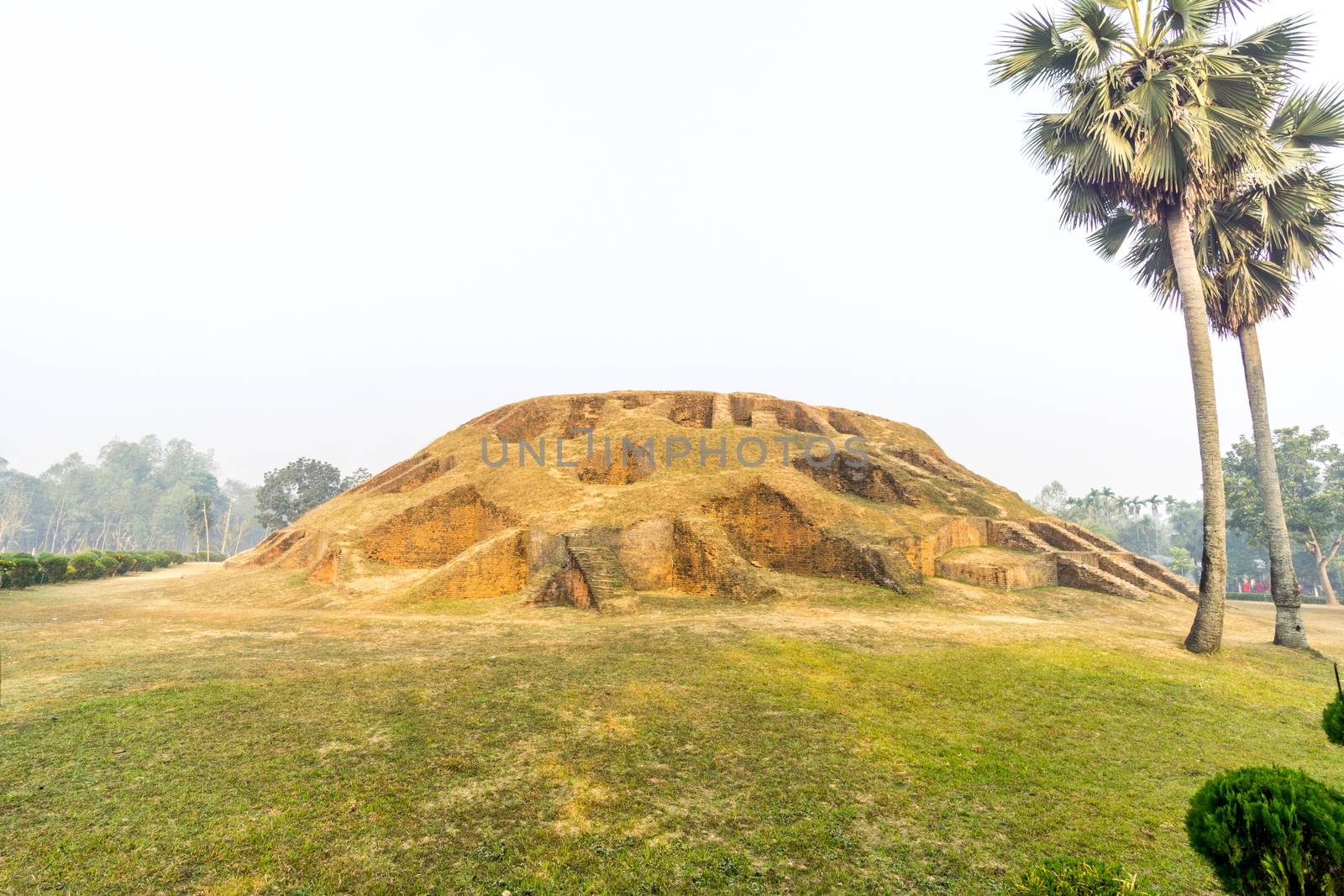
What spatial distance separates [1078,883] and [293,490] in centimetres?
5746

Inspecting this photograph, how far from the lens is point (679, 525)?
15.3 m

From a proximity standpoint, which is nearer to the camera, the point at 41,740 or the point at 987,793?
the point at 987,793

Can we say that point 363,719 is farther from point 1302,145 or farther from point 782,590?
point 1302,145

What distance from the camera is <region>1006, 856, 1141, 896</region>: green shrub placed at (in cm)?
188

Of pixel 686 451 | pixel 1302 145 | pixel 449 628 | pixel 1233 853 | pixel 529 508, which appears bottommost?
pixel 449 628

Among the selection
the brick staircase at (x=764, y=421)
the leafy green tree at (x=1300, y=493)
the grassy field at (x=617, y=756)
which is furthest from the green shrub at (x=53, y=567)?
the leafy green tree at (x=1300, y=493)

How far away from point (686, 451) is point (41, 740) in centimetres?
1615

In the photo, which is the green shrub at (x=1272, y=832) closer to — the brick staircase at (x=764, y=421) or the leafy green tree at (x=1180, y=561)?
the brick staircase at (x=764, y=421)

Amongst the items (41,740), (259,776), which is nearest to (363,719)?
(259,776)

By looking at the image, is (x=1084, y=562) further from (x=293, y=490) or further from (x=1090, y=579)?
(x=293, y=490)

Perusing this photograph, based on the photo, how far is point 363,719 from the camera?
18.3ft

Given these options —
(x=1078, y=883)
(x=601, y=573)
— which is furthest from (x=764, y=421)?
(x=1078, y=883)

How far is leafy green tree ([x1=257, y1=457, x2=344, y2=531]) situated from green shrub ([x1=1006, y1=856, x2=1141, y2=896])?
180ft

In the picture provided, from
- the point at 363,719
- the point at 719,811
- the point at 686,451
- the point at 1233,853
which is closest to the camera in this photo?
the point at 1233,853
